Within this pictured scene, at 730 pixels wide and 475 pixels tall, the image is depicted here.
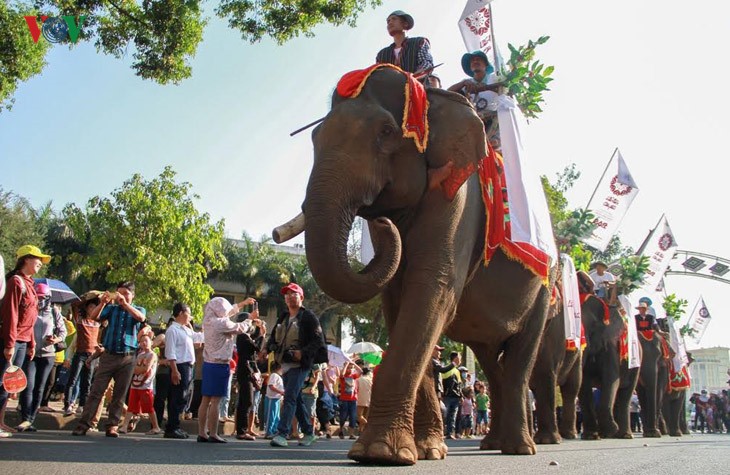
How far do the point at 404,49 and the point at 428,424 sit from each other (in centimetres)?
400

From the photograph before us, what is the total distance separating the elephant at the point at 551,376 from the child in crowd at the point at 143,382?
5.96m

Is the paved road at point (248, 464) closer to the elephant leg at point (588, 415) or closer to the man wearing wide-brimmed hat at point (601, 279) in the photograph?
the elephant leg at point (588, 415)

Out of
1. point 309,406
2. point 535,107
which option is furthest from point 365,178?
point 309,406

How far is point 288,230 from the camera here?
6.05m

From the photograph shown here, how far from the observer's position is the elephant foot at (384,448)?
4.98 metres

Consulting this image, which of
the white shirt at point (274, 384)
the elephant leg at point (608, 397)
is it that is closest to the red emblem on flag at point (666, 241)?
the elephant leg at point (608, 397)

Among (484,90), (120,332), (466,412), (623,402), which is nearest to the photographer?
(484,90)

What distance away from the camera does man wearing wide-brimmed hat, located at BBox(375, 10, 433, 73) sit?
7734 mm

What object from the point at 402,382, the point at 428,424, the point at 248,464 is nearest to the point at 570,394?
the point at 428,424

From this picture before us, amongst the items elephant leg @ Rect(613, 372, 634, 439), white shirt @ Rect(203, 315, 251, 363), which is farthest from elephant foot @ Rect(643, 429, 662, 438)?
white shirt @ Rect(203, 315, 251, 363)

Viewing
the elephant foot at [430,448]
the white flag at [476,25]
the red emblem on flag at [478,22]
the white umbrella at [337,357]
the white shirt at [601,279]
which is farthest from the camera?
the white umbrella at [337,357]

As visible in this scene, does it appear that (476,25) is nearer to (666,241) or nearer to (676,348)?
(676,348)

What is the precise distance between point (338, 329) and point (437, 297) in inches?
2156

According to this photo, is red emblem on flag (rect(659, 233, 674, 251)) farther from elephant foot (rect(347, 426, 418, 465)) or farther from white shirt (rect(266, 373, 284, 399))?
elephant foot (rect(347, 426, 418, 465))
